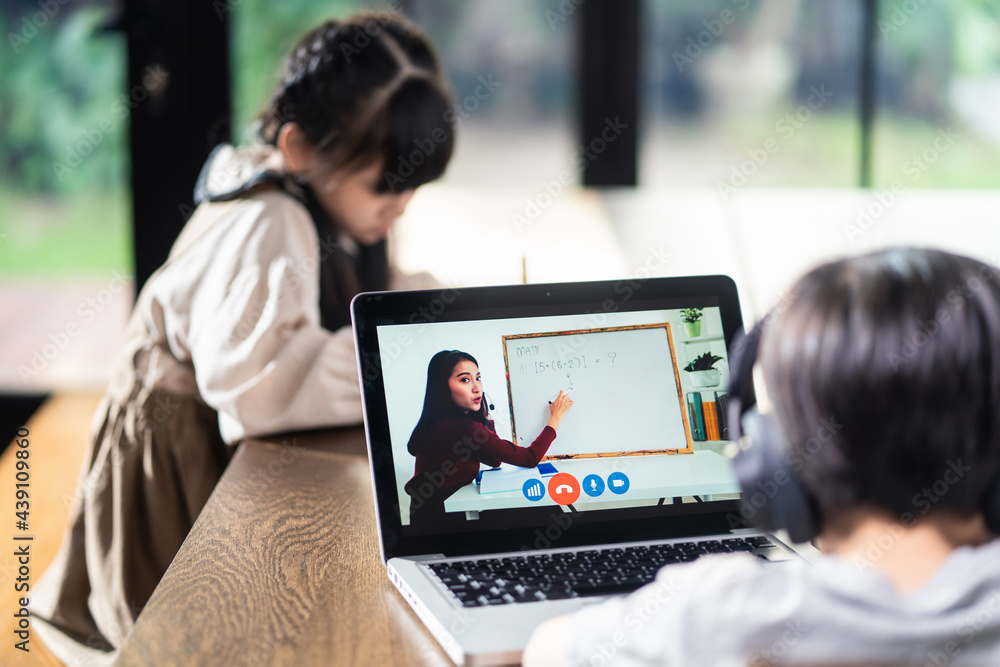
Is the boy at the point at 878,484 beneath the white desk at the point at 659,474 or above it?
above

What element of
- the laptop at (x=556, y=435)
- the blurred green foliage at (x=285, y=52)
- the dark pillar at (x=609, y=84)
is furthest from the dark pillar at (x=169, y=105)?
the laptop at (x=556, y=435)

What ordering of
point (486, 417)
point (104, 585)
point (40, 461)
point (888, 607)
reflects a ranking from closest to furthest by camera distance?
point (888, 607) → point (486, 417) → point (104, 585) → point (40, 461)

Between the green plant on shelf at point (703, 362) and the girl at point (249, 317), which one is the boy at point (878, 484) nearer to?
the green plant on shelf at point (703, 362)

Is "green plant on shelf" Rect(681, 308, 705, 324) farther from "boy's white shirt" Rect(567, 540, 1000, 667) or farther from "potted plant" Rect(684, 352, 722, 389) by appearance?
"boy's white shirt" Rect(567, 540, 1000, 667)

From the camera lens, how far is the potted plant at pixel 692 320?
0.82 meters

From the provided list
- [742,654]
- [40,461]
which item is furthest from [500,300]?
[40,461]

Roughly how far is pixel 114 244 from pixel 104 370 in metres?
0.50

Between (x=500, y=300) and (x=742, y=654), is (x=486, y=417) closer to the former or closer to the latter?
(x=500, y=300)

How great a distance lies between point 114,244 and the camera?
2.61 metres

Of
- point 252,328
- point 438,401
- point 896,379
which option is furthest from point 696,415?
point 252,328

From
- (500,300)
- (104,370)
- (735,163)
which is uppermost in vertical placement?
(735,163)

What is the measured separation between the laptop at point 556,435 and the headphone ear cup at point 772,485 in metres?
0.16

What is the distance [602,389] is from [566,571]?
178mm

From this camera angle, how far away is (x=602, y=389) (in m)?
0.79
